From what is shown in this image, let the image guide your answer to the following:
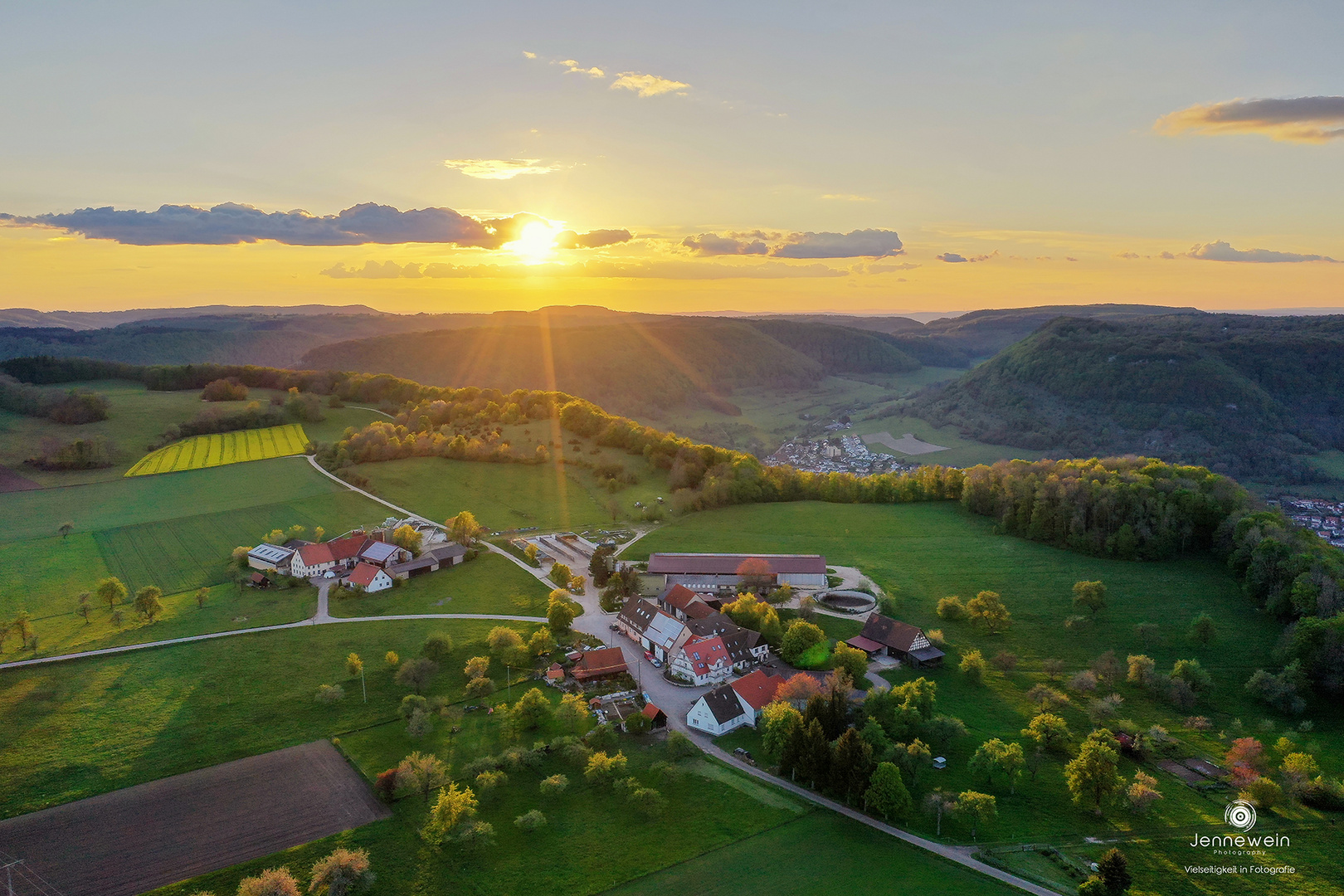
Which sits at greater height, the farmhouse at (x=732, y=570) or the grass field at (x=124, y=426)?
the grass field at (x=124, y=426)

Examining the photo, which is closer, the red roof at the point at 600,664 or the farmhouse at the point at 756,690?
the farmhouse at the point at 756,690

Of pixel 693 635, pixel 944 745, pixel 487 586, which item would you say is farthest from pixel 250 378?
pixel 944 745

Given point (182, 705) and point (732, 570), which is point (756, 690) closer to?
point (732, 570)

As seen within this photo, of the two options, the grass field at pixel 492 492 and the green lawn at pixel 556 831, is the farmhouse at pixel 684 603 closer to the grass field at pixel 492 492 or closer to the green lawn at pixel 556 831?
the green lawn at pixel 556 831

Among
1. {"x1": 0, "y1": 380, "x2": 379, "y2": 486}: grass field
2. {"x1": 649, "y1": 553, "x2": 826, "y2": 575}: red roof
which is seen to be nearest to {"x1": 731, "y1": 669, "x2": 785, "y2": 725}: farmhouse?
{"x1": 649, "y1": 553, "x2": 826, "y2": 575}: red roof

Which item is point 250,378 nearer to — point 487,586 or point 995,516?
point 487,586

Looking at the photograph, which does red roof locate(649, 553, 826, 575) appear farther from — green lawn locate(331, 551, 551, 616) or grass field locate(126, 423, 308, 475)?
grass field locate(126, 423, 308, 475)

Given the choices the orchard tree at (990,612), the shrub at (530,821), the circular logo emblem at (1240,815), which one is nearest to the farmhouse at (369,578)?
the shrub at (530,821)
